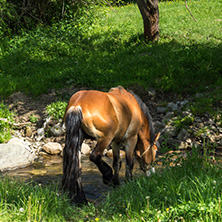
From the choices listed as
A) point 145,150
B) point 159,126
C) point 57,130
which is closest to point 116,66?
point 159,126

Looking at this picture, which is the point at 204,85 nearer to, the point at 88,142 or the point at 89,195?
the point at 88,142

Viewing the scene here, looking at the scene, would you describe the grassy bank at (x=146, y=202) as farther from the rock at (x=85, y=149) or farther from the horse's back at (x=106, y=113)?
the rock at (x=85, y=149)

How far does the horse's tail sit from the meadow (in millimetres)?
216

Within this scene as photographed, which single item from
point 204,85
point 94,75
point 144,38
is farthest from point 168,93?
point 144,38

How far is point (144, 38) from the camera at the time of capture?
1391cm

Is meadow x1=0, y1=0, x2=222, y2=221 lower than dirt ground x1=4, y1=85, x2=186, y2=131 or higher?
higher

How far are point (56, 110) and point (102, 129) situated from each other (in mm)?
5051

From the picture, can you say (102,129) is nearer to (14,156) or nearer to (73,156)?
(73,156)

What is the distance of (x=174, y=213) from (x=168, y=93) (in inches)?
282

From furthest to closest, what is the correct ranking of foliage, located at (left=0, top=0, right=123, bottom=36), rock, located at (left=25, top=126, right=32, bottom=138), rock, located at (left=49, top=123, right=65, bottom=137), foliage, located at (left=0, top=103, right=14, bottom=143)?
foliage, located at (left=0, top=0, right=123, bottom=36) → rock, located at (left=25, top=126, right=32, bottom=138) → rock, located at (left=49, top=123, right=65, bottom=137) → foliage, located at (left=0, top=103, right=14, bottom=143)

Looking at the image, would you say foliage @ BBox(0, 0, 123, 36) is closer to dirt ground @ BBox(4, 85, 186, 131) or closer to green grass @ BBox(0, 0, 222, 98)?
green grass @ BBox(0, 0, 222, 98)

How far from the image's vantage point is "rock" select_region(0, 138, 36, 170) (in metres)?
7.93

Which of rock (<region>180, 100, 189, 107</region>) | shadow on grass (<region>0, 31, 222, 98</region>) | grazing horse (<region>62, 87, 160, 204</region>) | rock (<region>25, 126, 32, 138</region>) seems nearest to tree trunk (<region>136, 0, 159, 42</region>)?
shadow on grass (<region>0, 31, 222, 98</region>)

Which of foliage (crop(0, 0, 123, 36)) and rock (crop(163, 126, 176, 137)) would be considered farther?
foliage (crop(0, 0, 123, 36))
